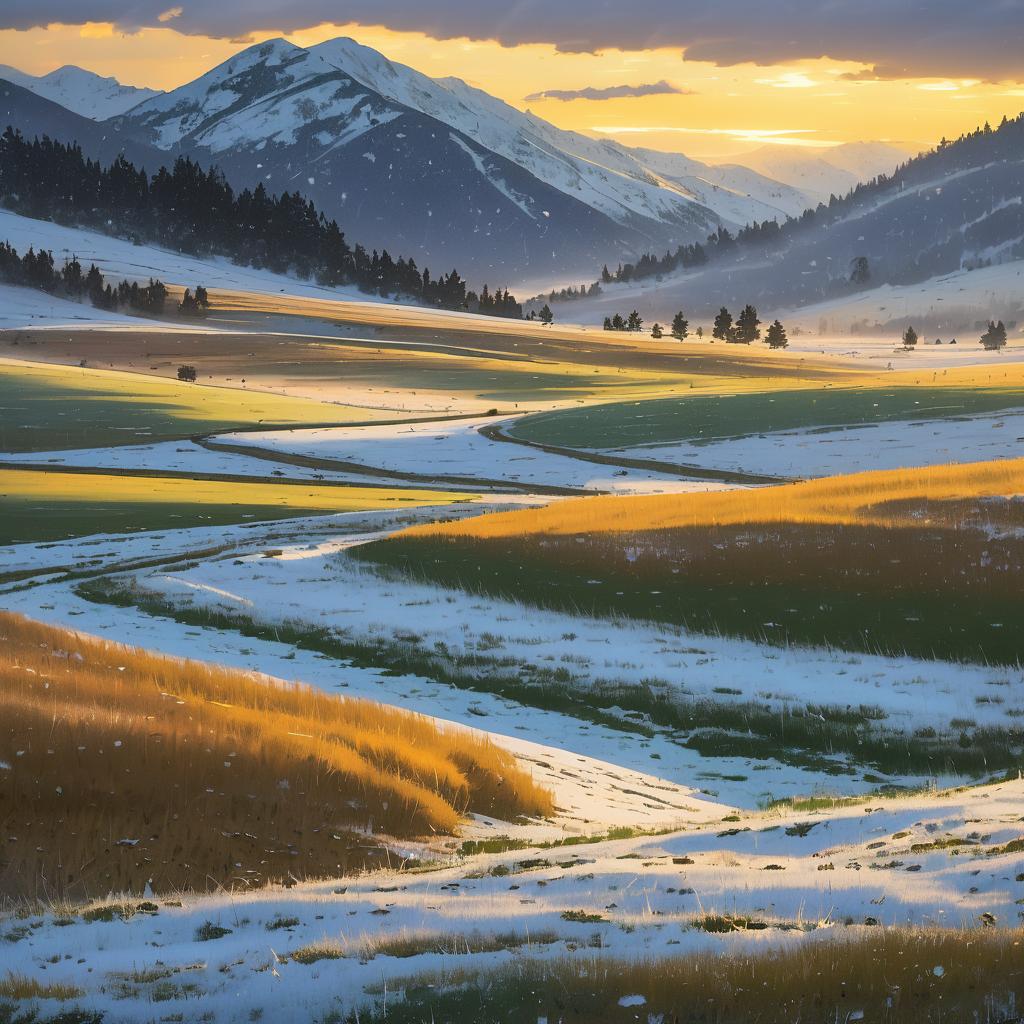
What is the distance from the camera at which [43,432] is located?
80812mm

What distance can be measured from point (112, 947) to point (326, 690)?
13.9 m

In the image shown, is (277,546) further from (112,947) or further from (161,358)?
(161,358)

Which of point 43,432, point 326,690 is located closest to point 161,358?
point 43,432

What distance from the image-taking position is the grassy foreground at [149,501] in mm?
48031

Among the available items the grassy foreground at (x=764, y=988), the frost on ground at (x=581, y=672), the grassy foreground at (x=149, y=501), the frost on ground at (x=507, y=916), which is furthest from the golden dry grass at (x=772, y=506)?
the grassy foreground at (x=764, y=988)

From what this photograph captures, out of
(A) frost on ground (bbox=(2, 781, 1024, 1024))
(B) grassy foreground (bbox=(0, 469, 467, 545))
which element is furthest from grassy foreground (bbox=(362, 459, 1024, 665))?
(A) frost on ground (bbox=(2, 781, 1024, 1024))

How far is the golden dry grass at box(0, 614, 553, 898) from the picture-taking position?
14.1 m

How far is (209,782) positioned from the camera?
16234 mm

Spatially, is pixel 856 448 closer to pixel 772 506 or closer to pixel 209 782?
pixel 772 506

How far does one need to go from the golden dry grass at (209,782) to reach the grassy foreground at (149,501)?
27096 mm

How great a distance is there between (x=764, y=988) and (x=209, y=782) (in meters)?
9.08

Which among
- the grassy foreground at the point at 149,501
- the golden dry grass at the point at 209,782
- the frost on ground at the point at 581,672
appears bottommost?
the grassy foreground at the point at 149,501

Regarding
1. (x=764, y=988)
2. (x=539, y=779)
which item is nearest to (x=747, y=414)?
(x=539, y=779)

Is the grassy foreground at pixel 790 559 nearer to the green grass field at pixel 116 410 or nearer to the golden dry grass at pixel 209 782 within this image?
the golden dry grass at pixel 209 782
